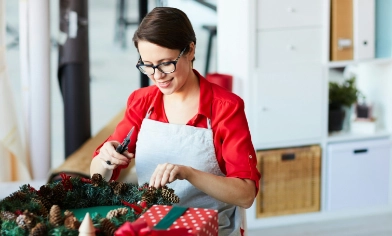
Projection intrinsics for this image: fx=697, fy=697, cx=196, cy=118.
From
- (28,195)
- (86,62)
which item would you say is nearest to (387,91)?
(86,62)

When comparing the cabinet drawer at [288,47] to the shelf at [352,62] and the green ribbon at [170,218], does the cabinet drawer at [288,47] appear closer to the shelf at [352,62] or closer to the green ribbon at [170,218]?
the shelf at [352,62]

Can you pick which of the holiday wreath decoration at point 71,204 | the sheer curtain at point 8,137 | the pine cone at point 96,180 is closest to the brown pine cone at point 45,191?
the holiday wreath decoration at point 71,204

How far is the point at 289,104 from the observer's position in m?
3.77

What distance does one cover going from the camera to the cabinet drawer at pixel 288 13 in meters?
3.61

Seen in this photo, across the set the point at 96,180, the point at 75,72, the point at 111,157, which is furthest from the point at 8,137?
the point at 96,180

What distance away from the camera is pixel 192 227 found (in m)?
1.41

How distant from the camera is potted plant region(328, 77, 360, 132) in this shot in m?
3.98

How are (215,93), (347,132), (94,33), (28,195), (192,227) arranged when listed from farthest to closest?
(94,33) → (347,132) → (215,93) → (28,195) → (192,227)

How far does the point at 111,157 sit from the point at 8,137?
1.68m

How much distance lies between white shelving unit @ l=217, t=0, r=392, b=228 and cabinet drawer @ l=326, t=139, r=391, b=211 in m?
0.04

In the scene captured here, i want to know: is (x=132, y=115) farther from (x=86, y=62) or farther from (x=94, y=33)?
(x=94, y=33)

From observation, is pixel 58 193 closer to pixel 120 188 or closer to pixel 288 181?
pixel 120 188

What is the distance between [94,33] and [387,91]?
192 cm

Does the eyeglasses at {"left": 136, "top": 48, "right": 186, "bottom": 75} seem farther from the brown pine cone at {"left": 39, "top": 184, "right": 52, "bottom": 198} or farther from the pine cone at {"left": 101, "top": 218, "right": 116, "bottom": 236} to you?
the pine cone at {"left": 101, "top": 218, "right": 116, "bottom": 236}
